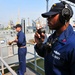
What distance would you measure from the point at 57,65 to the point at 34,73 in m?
3.30

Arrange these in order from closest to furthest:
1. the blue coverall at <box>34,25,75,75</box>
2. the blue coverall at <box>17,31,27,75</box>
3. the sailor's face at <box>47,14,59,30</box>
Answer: the blue coverall at <box>34,25,75,75</box> → the sailor's face at <box>47,14,59,30</box> → the blue coverall at <box>17,31,27,75</box>

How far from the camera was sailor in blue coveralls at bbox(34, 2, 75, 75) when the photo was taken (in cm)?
114

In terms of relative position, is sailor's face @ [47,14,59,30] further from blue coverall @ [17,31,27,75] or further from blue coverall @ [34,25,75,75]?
blue coverall @ [17,31,27,75]

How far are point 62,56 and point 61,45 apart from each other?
86mm

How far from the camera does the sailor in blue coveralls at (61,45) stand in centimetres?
114

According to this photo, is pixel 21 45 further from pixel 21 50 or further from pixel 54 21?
pixel 54 21

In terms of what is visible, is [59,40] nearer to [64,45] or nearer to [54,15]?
[64,45]

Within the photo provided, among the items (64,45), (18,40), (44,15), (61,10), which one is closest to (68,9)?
(61,10)

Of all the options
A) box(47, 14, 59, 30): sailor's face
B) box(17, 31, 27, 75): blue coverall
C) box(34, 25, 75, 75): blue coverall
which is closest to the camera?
box(34, 25, 75, 75): blue coverall

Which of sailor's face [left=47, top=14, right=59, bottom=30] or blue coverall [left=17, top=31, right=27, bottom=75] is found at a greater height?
sailor's face [left=47, top=14, right=59, bottom=30]

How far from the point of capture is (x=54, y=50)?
1.22 m

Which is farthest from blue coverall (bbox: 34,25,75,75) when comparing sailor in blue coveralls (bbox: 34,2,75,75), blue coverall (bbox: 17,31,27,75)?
blue coverall (bbox: 17,31,27,75)

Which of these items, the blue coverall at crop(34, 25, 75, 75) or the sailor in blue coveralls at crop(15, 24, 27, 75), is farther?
the sailor in blue coveralls at crop(15, 24, 27, 75)

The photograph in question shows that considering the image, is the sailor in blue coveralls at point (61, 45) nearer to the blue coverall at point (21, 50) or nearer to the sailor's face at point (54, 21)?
the sailor's face at point (54, 21)
